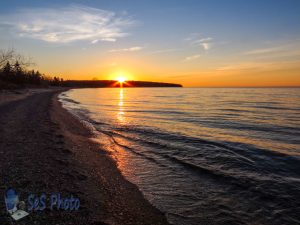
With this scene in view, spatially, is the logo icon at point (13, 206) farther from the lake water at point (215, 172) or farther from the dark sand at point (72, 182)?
the lake water at point (215, 172)

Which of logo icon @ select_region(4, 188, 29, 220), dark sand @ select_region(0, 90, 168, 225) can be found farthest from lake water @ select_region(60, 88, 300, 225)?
logo icon @ select_region(4, 188, 29, 220)

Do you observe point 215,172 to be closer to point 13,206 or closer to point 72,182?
point 72,182

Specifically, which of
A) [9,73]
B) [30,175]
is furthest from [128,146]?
[9,73]

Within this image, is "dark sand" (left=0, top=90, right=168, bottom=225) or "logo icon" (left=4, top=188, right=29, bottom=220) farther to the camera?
"dark sand" (left=0, top=90, right=168, bottom=225)

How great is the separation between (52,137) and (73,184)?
7.62 metres

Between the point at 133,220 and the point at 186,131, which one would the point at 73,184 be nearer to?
the point at 133,220

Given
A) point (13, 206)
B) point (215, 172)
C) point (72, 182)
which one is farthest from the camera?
point (215, 172)

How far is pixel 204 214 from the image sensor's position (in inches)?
288

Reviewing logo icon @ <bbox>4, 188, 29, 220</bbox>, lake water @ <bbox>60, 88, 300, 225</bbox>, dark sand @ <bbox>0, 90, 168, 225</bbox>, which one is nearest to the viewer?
logo icon @ <bbox>4, 188, 29, 220</bbox>

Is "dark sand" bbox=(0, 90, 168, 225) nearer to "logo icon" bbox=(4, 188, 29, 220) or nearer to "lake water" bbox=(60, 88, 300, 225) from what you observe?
"logo icon" bbox=(4, 188, 29, 220)

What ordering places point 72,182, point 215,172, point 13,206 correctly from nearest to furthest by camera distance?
1. point 13,206
2. point 72,182
3. point 215,172

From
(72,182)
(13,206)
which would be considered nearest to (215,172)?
(72,182)

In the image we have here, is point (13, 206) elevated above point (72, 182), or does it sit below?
above

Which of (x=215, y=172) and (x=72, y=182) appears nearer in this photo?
(x=72, y=182)
